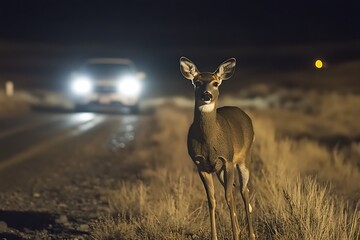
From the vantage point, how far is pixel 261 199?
303 inches

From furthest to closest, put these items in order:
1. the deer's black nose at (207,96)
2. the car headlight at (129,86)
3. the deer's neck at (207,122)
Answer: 1. the car headlight at (129,86)
2. the deer's neck at (207,122)
3. the deer's black nose at (207,96)

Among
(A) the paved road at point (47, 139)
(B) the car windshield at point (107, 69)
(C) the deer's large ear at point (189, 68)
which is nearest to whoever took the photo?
(C) the deer's large ear at point (189, 68)

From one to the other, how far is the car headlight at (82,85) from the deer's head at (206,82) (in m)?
20.3

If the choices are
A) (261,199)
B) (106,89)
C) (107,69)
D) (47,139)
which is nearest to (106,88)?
(106,89)

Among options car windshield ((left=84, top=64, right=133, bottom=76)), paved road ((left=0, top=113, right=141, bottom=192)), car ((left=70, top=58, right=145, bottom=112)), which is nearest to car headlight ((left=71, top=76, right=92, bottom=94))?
car ((left=70, top=58, right=145, bottom=112))

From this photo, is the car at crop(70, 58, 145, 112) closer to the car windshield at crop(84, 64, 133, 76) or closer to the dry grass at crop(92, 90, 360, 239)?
the car windshield at crop(84, 64, 133, 76)

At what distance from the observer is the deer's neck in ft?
18.4

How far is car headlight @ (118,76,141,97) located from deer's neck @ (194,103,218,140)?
2028 cm

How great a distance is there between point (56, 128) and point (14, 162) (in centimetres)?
695

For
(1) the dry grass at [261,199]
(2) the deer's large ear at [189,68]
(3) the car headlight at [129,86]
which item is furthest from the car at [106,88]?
(2) the deer's large ear at [189,68]

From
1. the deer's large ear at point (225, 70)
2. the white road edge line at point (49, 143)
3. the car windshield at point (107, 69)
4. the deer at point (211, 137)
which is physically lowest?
the white road edge line at point (49, 143)

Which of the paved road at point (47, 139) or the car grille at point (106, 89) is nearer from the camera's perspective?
the paved road at point (47, 139)

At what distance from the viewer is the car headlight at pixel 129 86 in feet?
84.6

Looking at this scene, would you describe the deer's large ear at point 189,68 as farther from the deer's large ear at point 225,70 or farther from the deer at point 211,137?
the deer's large ear at point 225,70
